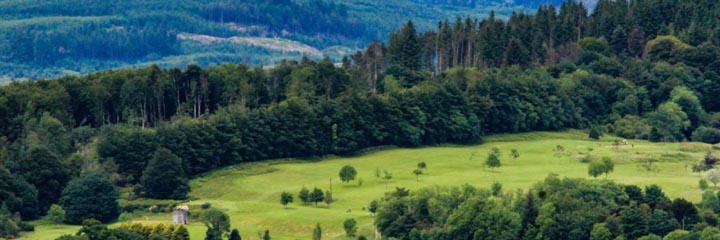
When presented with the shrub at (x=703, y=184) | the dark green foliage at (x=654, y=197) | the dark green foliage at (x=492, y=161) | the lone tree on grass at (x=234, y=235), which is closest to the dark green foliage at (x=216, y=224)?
the lone tree on grass at (x=234, y=235)

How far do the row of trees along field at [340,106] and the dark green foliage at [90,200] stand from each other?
280 centimetres

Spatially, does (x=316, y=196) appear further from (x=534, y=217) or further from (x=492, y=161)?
(x=534, y=217)

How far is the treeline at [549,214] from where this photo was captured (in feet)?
386

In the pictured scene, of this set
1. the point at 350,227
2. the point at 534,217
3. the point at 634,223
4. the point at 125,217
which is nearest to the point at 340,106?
the point at 125,217

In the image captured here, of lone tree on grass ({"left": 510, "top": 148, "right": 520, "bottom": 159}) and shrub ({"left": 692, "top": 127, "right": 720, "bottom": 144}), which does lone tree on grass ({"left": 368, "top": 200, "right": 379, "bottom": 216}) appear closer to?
lone tree on grass ({"left": 510, "top": 148, "right": 520, "bottom": 159})

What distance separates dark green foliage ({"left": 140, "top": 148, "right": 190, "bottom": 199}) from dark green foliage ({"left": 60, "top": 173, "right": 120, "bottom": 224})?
21.5 ft

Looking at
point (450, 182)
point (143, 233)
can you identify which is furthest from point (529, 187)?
point (143, 233)

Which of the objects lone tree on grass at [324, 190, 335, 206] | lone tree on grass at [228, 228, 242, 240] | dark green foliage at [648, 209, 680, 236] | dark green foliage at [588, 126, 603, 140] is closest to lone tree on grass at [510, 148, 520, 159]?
dark green foliage at [588, 126, 603, 140]

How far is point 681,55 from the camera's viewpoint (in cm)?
19362

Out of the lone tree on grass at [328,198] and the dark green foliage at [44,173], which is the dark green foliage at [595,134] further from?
the dark green foliage at [44,173]

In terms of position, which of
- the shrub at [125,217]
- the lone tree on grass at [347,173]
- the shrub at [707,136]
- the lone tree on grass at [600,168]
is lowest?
the shrub at [125,217]

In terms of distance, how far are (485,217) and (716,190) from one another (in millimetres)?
21357

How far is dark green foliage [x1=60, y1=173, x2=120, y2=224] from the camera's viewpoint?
128875mm

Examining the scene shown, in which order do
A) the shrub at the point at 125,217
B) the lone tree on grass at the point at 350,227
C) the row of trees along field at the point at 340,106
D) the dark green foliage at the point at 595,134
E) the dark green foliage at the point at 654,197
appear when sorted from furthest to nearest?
1. the dark green foliage at the point at 595,134
2. the row of trees along field at the point at 340,106
3. the shrub at the point at 125,217
4. the dark green foliage at the point at 654,197
5. the lone tree on grass at the point at 350,227
